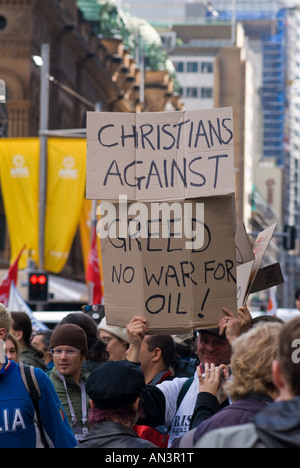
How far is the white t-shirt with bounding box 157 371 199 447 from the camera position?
236 inches

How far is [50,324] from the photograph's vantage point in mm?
22609

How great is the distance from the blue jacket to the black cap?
2.43ft

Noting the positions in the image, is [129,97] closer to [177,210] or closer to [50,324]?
[50,324]

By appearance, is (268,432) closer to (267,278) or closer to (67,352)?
(67,352)

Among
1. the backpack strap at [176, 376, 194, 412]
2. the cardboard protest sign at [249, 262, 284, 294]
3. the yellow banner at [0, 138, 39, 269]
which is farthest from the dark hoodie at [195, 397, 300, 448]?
the yellow banner at [0, 138, 39, 269]

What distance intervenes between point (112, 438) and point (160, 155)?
2.10 m

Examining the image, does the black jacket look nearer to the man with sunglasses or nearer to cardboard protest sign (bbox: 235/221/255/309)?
cardboard protest sign (bbox: 235/221/255/309)

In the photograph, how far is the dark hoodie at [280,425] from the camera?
3.62m

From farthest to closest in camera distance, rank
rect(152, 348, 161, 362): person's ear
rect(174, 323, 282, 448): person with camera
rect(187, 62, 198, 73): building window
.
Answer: rect(187, 62, 198, 73): building window < rect(152, 348, 161, 362): person's ear < rect(174, 323, 282, 448): person with camera

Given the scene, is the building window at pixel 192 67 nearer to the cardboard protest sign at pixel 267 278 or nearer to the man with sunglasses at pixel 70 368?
the cardboard protest sign at pixel 267 278

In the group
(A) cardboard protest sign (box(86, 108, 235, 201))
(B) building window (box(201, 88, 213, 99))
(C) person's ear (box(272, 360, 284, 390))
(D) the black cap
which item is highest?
(B) building window (box(201, 88, 213, 99))

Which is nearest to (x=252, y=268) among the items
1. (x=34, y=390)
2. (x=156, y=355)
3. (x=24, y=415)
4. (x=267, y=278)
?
(x=267, y=278)

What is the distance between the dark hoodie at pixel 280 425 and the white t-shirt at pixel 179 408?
2265mm

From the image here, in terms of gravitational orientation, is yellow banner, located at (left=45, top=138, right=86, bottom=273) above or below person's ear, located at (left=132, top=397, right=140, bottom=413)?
above
